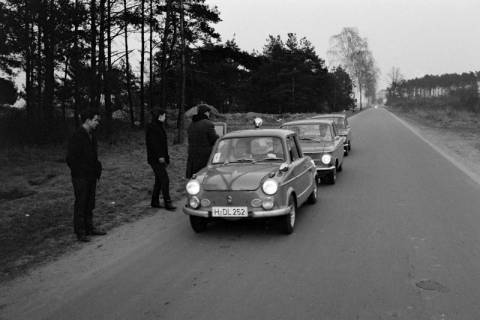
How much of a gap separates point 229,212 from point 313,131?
6273 millimetres

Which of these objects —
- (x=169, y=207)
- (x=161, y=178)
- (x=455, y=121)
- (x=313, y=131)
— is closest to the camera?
(x=161, y=178)

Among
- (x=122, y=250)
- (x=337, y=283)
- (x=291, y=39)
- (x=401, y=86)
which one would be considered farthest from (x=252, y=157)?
(x=401, y=86)

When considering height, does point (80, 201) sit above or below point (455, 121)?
below

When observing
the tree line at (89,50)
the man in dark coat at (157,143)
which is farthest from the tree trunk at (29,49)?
the man in dark coat at (157,143)

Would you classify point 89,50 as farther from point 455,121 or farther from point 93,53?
point 455,121

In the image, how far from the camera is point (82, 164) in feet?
22.6

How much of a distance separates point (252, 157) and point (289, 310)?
12.3 feet

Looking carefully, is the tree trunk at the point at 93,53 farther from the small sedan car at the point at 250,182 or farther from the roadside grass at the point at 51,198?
the small sedan car at the point at 250,182

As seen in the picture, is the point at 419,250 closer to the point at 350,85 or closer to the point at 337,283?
the point at 337,283

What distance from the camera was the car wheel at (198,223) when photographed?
698 cm

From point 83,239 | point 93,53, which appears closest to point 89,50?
point 93,53

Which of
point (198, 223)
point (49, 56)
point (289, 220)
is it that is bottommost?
point (198, 223)

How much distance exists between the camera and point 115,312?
4250 mm

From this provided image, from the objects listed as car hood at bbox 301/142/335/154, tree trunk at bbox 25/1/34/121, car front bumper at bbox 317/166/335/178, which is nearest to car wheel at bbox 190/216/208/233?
car front bumper at bbox 317/166/335/178
